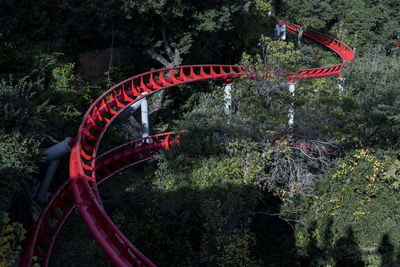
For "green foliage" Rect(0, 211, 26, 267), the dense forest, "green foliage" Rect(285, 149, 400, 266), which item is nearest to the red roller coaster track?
the dense forest

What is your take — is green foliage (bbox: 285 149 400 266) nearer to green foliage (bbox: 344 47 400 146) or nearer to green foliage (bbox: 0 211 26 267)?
green foliage (bbox: 344 47 400 146)

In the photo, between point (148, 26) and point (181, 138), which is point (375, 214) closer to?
point (181, 138)

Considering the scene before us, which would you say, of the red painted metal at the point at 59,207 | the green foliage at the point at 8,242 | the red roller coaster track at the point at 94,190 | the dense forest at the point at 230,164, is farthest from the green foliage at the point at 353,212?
the green foliage at the point at 8,242

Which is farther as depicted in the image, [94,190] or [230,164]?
[230,164]

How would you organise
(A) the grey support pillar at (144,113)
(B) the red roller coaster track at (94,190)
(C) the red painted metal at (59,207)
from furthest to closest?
1. (A) the grey support pillar at (144,113)
2. (C) the red painted metal at (59,207)
3. (B) the red roller coaster track at (94,190)

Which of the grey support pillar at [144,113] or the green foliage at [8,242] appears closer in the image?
the green foliage at [8,242]

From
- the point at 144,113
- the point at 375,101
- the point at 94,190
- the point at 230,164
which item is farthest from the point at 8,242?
the point at 375,101

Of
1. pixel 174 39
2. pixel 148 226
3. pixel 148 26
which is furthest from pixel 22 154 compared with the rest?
pixel 174 39

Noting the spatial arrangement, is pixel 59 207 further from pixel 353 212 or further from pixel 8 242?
pixel 353 212

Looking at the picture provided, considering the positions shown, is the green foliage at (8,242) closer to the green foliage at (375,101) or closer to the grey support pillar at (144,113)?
the grey support pillar at (144,113)
